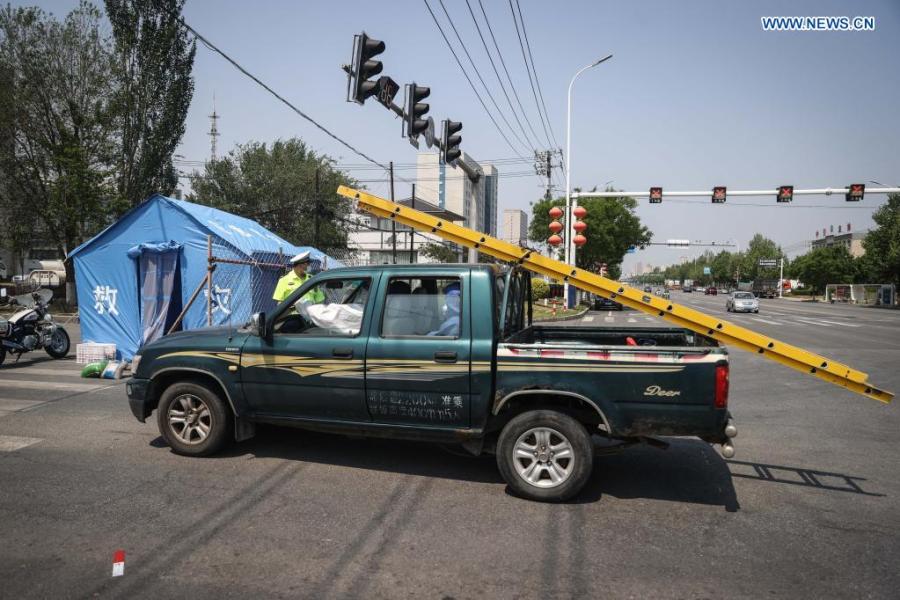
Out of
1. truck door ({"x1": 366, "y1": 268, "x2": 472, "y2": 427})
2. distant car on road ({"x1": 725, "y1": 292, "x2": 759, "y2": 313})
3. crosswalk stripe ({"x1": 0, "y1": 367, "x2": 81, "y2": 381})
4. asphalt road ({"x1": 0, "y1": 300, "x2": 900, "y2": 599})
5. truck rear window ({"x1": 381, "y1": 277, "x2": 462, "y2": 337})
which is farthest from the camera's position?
distant car on road ({"x1": 725, "y1": 292, "x2": 759, "y2": 313})

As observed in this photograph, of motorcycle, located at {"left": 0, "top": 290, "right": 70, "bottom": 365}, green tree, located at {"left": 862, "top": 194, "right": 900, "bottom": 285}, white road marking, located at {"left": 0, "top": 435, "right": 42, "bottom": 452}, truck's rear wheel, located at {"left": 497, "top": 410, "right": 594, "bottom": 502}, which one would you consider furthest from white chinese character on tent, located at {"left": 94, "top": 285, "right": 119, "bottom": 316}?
green tree, located at {"left": 862, "top": 194, "right": 900, "bottom": 285}

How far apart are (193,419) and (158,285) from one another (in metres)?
7.25

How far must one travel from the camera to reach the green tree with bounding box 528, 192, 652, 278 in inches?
1769

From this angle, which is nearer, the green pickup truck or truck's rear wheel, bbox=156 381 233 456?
the green pickup truck

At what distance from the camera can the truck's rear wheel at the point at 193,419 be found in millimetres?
5082

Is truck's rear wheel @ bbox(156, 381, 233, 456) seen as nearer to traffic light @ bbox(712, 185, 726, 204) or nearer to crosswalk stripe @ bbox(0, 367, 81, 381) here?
crosswalk stripe @ bbox(0, 367, 81, 381)

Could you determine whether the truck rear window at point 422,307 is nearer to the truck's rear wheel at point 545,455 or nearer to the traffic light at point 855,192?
the truck's rear wheel at point 545,455

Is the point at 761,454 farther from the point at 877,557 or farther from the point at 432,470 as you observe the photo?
the point at 432,470

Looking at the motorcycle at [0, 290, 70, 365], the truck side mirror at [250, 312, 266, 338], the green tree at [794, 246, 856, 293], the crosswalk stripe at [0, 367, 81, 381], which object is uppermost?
the green tree at [794, 246, 856, 293]

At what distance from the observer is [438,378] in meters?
4.38

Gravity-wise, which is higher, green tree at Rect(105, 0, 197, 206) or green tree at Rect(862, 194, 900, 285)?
green tree at Rect(105, 0, 197, 206)

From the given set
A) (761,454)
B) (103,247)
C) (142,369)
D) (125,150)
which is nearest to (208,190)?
(125,150)

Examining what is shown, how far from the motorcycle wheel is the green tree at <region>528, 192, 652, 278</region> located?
38207 millimetres

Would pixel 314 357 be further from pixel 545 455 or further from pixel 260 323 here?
pixel 545 455
